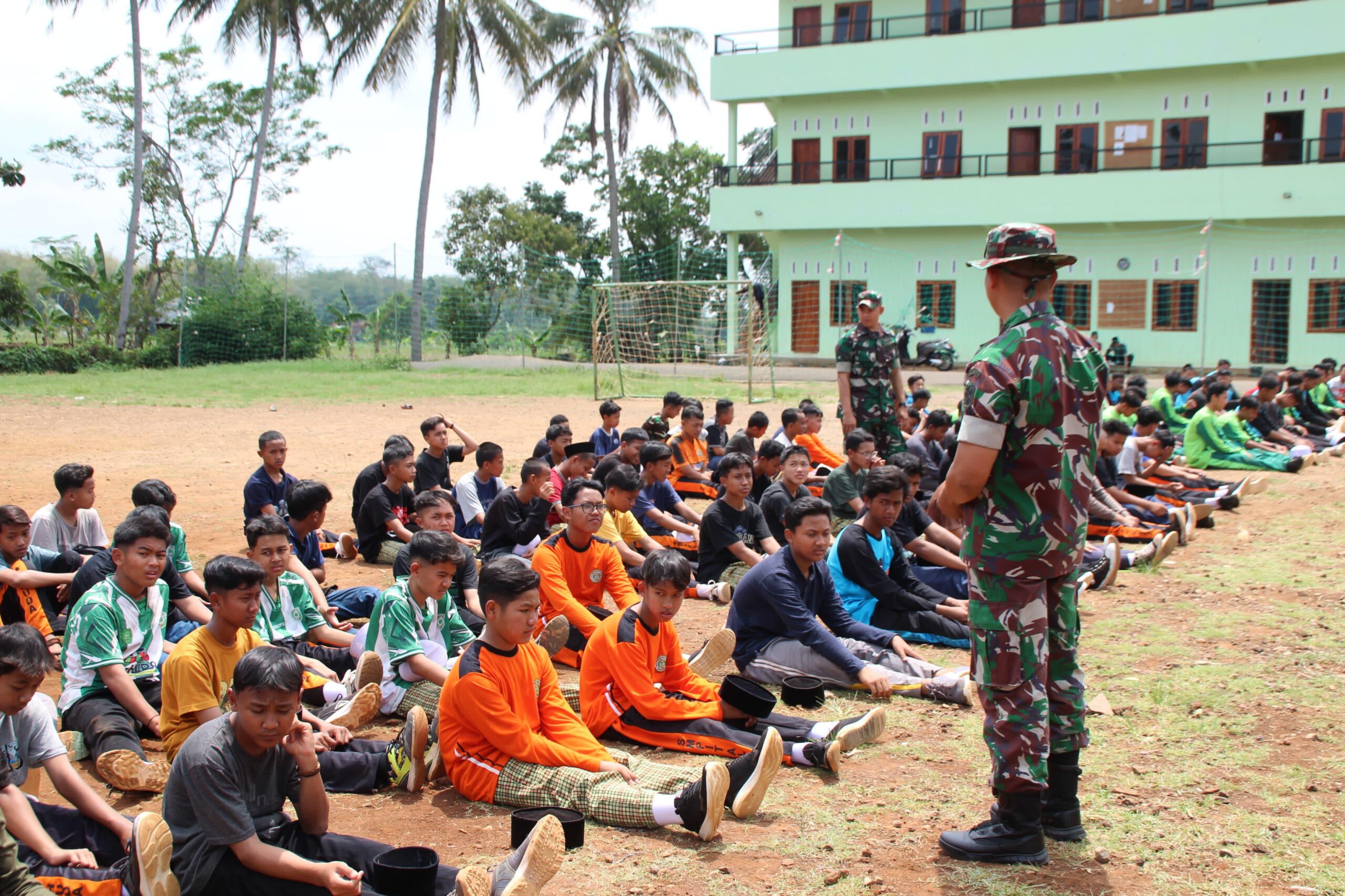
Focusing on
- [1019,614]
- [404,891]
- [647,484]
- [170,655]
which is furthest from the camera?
[647,484]

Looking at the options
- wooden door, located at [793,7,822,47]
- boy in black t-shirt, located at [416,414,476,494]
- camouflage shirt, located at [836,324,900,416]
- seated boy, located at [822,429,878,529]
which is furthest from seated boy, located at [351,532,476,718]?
wooden door, located at [793,7,822,47]

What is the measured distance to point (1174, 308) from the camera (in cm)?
2778

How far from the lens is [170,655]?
4258 millimetres

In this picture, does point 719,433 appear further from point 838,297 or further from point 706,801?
point 838,297

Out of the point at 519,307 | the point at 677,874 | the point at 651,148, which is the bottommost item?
the point at 677,874

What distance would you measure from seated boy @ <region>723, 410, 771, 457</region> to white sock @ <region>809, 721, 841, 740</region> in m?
5.75

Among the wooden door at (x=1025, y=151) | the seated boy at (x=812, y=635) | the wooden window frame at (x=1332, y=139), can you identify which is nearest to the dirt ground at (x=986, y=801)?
the seated boy at (x=812, y=635)

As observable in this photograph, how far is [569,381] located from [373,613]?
790 inches

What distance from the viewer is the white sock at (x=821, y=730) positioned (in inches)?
184

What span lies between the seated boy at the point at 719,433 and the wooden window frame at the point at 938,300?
1901 cm

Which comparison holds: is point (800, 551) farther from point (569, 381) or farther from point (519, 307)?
point (519, 307)

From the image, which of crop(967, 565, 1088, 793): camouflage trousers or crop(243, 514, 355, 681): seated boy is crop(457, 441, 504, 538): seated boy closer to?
crop(243, 514, 355, 681): seated boy

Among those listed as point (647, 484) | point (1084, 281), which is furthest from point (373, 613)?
A: point (1084, 281)

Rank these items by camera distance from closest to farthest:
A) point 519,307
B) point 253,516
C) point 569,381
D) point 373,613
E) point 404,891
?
point 404,891 → point 373,613 → point 253,516 → point 569,381 → point 519,307
